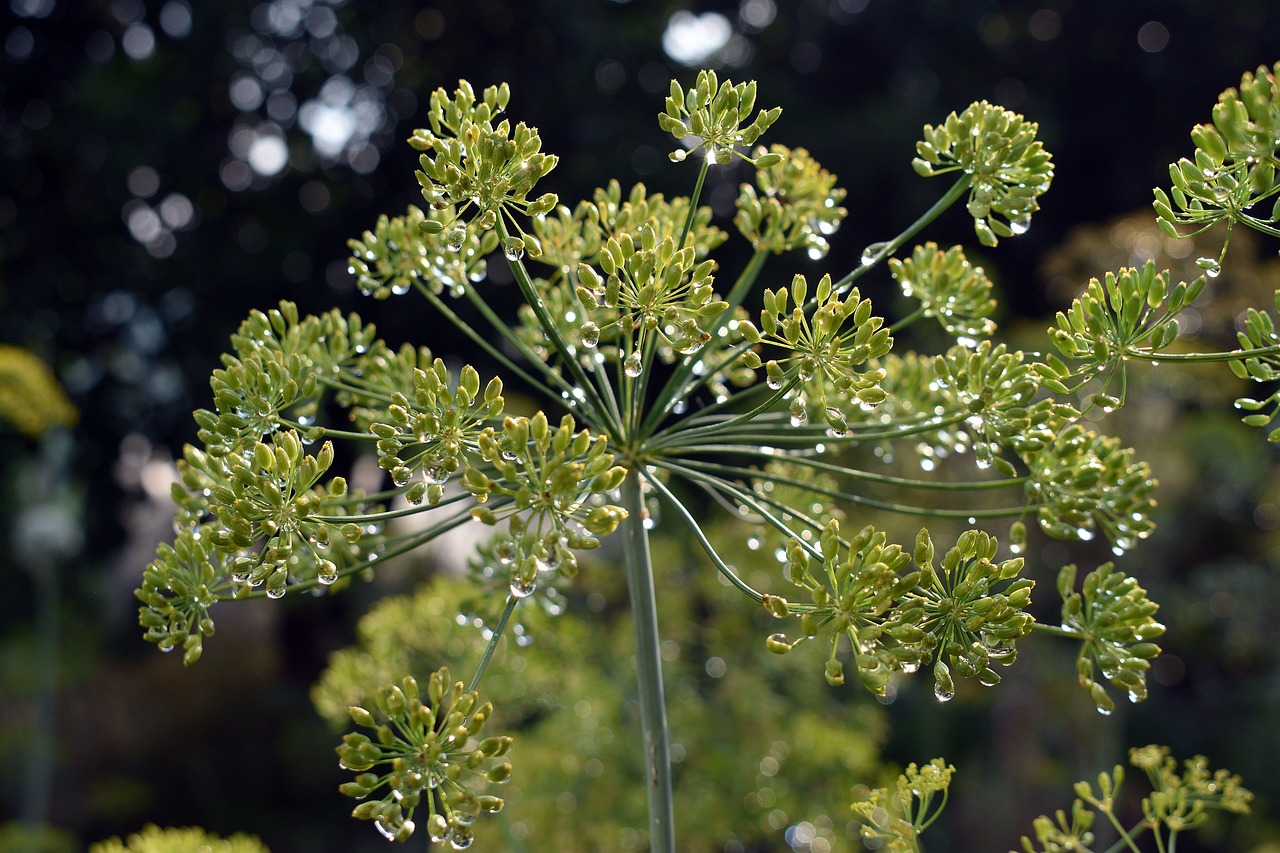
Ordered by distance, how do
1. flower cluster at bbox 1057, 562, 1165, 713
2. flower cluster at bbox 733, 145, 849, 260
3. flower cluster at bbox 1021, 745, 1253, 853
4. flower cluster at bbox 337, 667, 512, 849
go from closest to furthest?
flower cluster at bbox 337, 667, 512, 849, flower cluster at bbox 1057, 562, 1165, 713, flower cluster at bbox 1021, 745, 1253, 853, flower cluster at bbox 733, 145, 849, 260

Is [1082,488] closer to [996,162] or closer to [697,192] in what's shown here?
[996,162]

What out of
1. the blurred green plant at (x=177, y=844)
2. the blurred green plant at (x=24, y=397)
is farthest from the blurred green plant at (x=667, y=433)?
the blurred green plant at (x=24, y=397)

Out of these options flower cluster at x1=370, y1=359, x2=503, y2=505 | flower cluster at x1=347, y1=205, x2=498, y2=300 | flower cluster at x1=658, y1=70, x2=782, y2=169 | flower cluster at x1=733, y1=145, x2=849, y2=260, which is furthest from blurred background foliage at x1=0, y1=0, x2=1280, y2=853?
flower cluster at x1=370, y1=359, x2=503, y2=505

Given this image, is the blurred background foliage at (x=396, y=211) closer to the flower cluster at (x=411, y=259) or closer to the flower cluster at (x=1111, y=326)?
the flower cluster at (x=411, y=259)

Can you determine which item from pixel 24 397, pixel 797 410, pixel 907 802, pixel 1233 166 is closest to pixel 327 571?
pixel 797 410

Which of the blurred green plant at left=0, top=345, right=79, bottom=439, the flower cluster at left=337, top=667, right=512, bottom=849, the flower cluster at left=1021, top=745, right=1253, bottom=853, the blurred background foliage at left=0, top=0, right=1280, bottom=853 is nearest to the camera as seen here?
the flower cluster at left=337, top=667, right=512, bottom=849

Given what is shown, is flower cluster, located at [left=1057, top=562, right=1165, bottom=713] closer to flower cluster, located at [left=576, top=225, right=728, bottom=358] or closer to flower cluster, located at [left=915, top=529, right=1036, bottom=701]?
flower cluster, located at [left=915, top=529, right=1036, bottom=701]

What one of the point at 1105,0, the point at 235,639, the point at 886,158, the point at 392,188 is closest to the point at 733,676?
the point at 886,158
